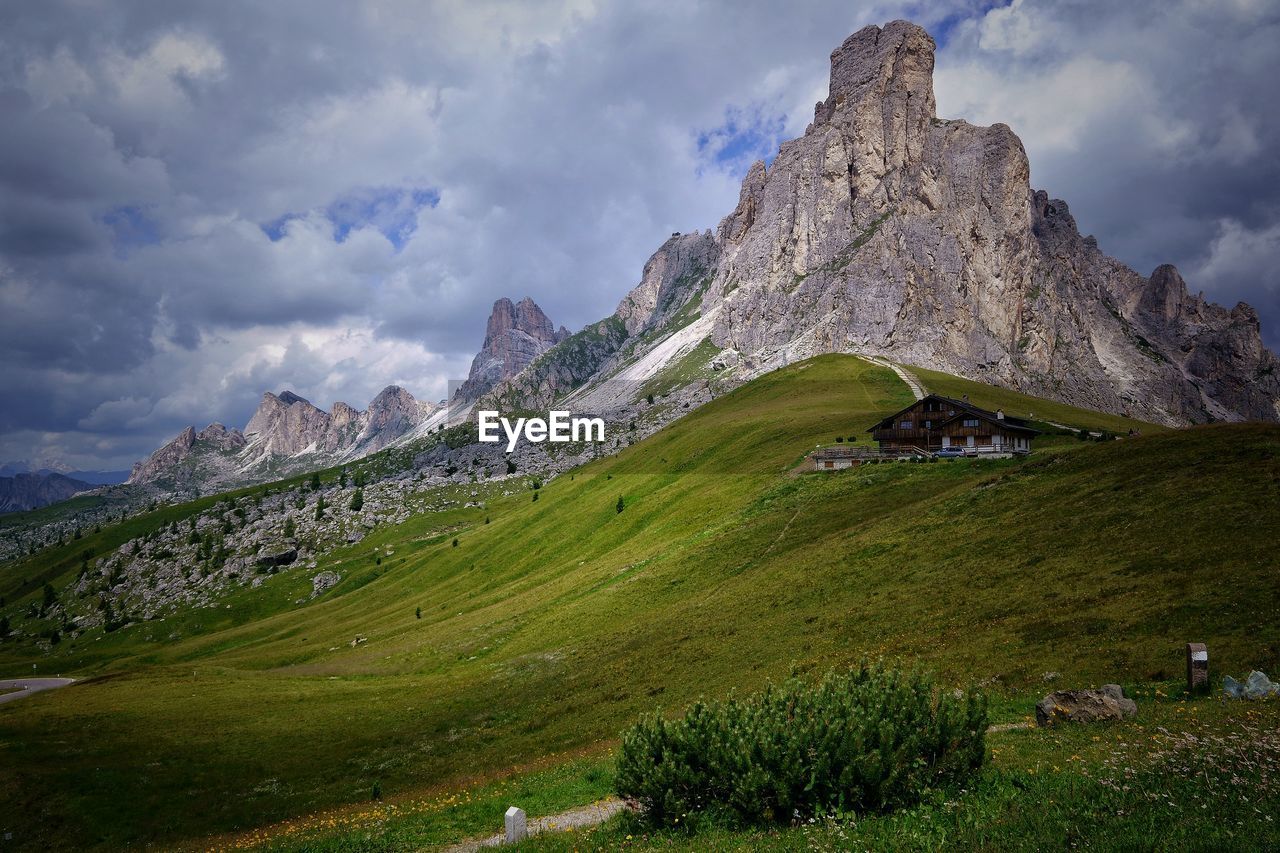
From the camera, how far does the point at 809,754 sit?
15.4 meters

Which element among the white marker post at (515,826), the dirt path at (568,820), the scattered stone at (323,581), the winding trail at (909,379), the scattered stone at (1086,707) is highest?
the winding trail at (909,379)

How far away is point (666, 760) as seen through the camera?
53.1ft

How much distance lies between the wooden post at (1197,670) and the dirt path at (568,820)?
20353 millimetres

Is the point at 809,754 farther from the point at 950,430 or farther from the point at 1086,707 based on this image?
the point at 950,430

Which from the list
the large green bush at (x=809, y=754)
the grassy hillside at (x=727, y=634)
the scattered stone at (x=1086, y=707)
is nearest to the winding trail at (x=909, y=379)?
the grassy hillside at (x=727, y=634)

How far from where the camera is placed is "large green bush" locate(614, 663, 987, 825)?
15008mm

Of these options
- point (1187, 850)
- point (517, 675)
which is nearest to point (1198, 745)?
point (1187, 850)

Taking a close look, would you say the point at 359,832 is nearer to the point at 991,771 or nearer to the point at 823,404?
the point at 991,771

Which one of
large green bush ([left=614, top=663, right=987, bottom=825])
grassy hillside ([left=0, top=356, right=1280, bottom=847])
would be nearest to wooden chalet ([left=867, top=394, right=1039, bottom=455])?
grassy hillside ([left=0, top=356, right=1280, bottom=847])

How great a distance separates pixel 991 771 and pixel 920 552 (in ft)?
A: 110

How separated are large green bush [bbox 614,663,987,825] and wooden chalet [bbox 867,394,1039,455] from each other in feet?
240

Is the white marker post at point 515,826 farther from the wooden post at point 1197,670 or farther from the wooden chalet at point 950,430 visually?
the wooden chalet at point 950,430

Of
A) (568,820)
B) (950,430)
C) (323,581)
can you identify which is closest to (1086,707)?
(568,820)

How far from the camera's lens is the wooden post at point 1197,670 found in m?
22.1
